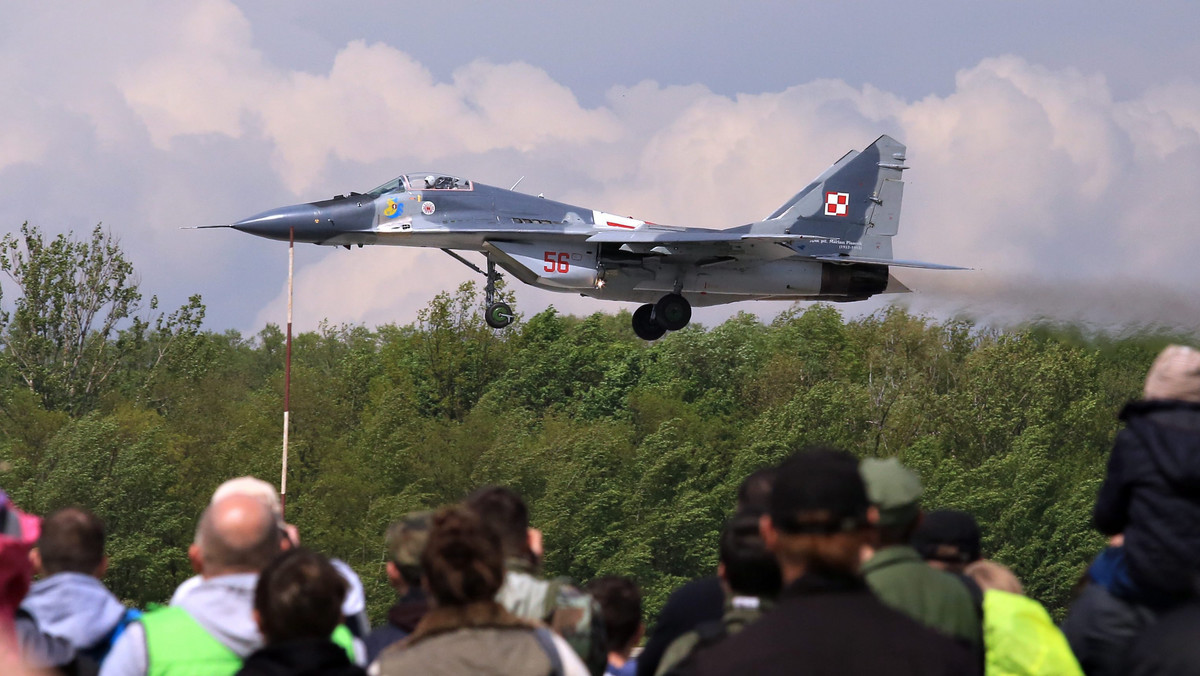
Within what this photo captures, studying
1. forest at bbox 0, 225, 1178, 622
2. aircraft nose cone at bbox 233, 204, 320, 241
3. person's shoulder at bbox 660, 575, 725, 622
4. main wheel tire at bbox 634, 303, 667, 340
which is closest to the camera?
person's shoulder at bbox 660, 575, 725, 622

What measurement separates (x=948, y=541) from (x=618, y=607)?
1549 mm

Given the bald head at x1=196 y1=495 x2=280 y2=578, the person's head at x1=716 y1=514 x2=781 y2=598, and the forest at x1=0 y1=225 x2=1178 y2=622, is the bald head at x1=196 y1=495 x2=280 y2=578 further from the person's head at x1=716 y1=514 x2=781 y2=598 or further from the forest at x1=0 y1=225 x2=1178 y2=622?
the forest at x1=0 y1=225 x2=1178 y2=622

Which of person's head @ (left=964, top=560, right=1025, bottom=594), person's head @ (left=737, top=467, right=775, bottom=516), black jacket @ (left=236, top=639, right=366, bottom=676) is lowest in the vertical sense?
black jacket @ (left=236, top=639, right=366, bottom=676)

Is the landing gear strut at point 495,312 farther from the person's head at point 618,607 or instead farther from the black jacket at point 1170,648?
the black jacket at point 1170,648

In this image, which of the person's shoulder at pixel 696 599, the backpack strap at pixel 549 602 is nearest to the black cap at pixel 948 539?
the person's shoulder at pixel 696 599

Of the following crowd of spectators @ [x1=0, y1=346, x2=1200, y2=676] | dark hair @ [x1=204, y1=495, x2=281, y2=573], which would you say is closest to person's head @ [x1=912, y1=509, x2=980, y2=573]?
crowd of spectators @ [x1=0, y1=346, x2=1200, y2=676]

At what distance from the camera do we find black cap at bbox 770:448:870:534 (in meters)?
3.95

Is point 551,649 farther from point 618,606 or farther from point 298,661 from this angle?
point 618,606

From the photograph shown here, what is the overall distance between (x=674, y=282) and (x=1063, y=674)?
82.8ft

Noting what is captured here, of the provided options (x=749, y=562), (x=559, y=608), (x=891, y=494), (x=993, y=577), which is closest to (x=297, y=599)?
(x=559, y=608)

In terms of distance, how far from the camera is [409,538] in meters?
5.41

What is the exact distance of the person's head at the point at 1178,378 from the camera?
518cm

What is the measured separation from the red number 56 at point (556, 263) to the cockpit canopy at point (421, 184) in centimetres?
211

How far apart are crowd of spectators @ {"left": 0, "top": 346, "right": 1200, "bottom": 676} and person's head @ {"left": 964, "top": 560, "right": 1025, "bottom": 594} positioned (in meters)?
0.01
